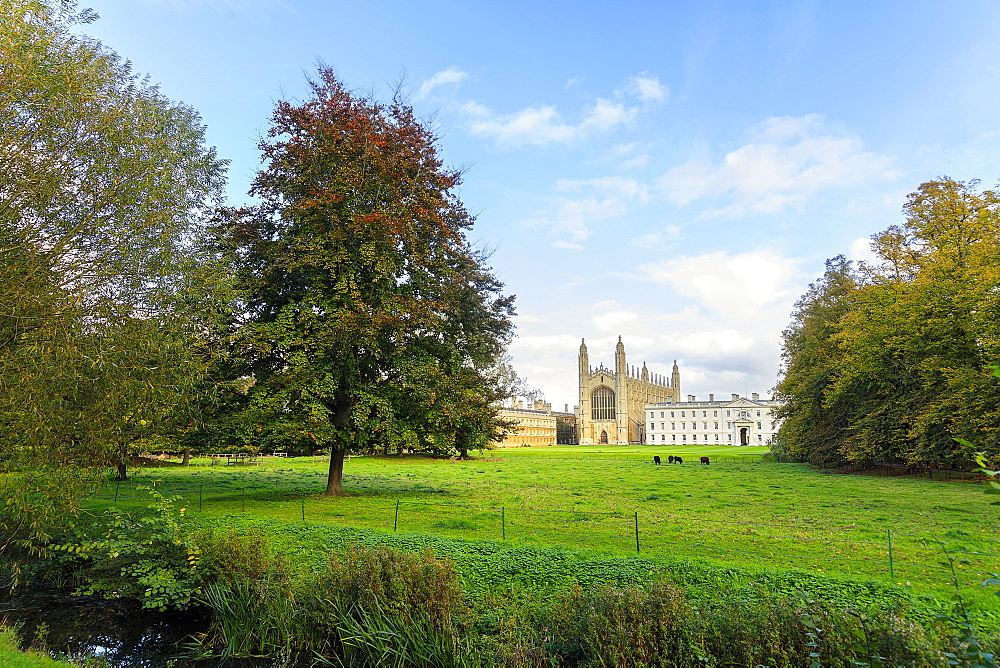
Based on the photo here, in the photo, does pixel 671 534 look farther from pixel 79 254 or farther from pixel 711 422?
pixel 711 422

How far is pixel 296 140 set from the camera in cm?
1977

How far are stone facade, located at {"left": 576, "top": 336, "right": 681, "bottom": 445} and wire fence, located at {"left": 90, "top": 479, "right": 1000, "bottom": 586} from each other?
12239 centimetres

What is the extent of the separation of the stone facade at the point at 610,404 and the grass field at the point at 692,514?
4323 inches

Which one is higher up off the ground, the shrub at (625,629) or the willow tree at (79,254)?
the willow tree at (79,254)

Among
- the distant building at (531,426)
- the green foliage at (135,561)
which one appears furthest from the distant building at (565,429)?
the green foliage at (135,561)

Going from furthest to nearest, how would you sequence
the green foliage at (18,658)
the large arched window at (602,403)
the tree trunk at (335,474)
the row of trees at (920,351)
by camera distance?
1. the large arched window at (602,403)
2. the row of trees at (920,351)
3. the tree trunk at (335,474)
4. the green foliage at (18,658)

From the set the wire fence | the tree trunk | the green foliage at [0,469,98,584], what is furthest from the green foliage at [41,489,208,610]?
the tree trunk

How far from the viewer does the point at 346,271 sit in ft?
63.6

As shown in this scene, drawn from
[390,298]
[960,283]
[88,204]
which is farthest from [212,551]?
[960,283]

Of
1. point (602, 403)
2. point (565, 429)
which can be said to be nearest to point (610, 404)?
point (602, 403)

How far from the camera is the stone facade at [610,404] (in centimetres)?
13838

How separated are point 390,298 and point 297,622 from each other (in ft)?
36.4

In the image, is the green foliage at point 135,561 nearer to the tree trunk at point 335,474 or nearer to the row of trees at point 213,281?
the row of trees at point 213,281

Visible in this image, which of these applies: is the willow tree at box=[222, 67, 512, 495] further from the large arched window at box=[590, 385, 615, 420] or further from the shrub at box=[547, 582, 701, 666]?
the large arched window at box=[590, 385, 615, 420]
